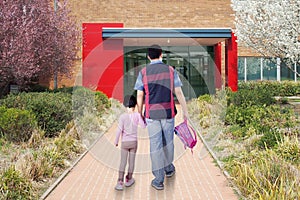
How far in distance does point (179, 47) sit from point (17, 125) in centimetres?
1804

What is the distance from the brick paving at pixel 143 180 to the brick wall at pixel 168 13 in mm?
17622

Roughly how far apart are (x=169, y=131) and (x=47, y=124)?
5944mm

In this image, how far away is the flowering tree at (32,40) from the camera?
1468cm

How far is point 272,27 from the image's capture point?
18.5 meters

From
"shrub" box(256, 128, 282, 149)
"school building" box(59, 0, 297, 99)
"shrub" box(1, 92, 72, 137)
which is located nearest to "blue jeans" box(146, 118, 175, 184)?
"shrub" box(256, 128, 282, 149)

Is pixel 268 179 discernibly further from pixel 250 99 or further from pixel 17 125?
pixel 250 99

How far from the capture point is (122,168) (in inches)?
290

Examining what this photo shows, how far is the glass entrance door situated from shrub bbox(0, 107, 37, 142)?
53.1 feet

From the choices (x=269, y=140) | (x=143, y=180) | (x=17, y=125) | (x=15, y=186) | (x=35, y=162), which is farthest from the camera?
(x=17, y=125)

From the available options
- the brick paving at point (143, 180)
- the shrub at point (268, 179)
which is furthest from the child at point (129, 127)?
the shrub at point (268, 179)

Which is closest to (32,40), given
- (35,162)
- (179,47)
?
(35,162)

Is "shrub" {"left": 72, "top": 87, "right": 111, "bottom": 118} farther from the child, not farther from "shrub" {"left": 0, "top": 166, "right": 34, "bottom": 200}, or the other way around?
"shrub" {"left": 0, "top": 166, "right": 34, "bottom": 200}

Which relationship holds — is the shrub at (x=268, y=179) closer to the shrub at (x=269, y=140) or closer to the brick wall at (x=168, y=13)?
the shrub at (x=269, y=140)

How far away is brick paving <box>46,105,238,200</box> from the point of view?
708 cm
